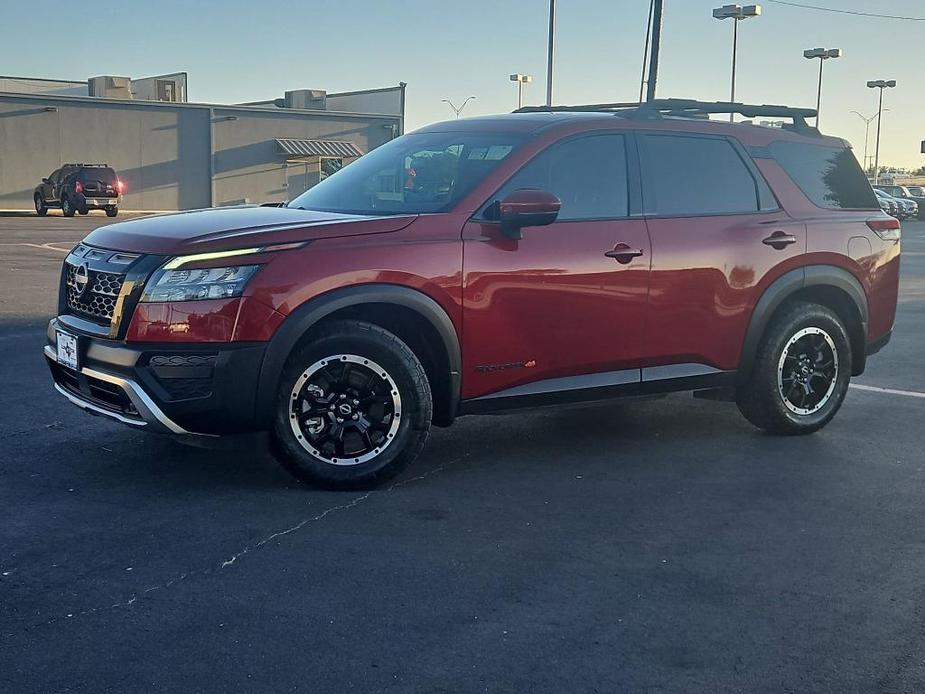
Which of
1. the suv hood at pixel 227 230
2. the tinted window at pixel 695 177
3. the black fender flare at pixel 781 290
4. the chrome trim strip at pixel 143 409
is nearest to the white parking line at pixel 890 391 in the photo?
the black fender flare at pixel 781 290

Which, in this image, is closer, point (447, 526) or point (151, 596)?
point (151, 596)

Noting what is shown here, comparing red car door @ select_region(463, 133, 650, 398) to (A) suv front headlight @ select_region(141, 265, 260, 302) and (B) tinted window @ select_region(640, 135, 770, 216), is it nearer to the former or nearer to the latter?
(B) tinted window @ select_region(640, 135, 770, 216)

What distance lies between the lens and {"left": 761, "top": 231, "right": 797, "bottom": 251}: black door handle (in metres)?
6.66

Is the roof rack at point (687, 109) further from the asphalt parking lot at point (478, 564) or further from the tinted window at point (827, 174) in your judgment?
the asphalt parking lot at point (478, 564)

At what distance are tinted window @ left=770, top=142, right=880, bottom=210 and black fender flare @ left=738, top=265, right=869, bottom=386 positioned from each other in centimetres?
45

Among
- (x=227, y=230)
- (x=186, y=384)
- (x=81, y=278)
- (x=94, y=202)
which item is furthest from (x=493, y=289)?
(x=94, y=202)

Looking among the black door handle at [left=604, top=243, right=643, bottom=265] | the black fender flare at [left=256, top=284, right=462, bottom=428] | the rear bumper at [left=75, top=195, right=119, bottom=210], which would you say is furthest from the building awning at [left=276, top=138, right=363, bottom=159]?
the black fender flare at [left=256, top=284, right=462, bottom=428]

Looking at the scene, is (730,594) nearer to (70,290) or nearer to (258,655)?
(258,655)

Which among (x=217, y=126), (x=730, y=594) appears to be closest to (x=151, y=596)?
(x=730, y=594)

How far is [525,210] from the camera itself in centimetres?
557

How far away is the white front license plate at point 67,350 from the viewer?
Answer: 17.8 feet

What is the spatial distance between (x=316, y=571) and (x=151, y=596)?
24.4 inches

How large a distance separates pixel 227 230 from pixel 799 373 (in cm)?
358

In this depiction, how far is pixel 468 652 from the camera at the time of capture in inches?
144
